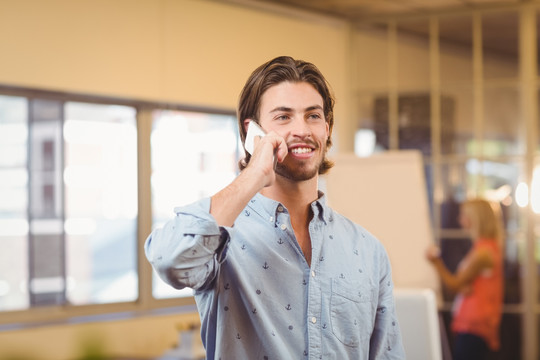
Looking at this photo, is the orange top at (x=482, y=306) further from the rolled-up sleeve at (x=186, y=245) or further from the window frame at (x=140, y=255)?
the rolled-up sleeve at (x=186, y=245)

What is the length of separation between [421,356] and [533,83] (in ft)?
11.3

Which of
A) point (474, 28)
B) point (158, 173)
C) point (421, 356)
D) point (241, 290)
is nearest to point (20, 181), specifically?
point (158, 173)

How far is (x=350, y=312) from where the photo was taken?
136 cm

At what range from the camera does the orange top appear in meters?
4.22

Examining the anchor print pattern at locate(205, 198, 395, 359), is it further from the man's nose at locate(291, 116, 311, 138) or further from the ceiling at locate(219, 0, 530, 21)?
the ceiling at locate(219, 0, 530, 21)

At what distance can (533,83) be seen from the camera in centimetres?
525

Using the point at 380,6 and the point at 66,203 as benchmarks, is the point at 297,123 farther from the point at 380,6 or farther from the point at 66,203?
the point at 380,6

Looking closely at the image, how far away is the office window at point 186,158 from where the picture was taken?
15.0ft

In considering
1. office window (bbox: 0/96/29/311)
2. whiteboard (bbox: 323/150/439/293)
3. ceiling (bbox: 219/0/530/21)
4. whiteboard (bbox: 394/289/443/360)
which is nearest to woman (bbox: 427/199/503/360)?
whiteboard (bbox: 323/150/439/293)

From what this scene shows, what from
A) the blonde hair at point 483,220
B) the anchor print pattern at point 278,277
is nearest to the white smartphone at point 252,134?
the anchor print pattern at point 278,277

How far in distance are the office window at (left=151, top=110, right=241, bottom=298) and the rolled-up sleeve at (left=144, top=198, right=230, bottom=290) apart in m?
3.41

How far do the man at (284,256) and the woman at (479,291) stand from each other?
298 cm

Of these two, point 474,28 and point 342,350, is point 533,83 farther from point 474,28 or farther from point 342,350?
point 342,350

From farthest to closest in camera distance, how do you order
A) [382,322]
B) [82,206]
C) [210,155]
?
1. [210,155]
2. [82,206]
3. [382,322]
